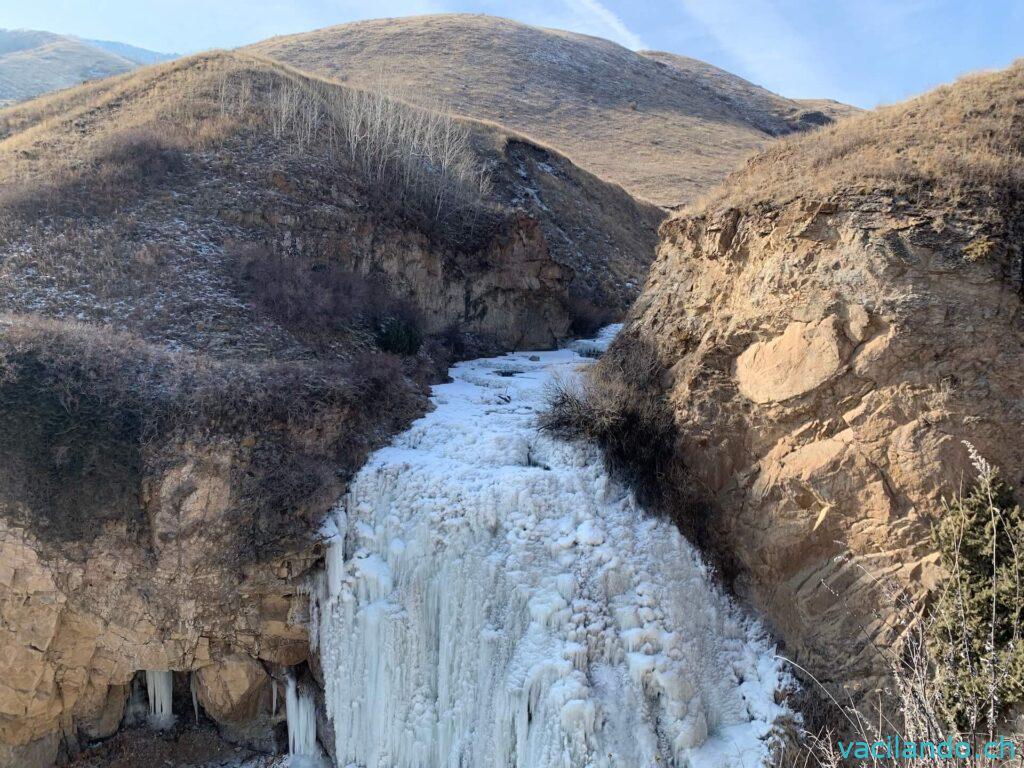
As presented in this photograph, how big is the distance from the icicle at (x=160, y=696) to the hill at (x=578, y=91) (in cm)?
3043

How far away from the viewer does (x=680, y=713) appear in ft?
29.0

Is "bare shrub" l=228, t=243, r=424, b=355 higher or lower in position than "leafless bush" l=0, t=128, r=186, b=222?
lower

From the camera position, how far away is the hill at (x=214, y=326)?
33.0ft

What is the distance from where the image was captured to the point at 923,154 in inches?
391

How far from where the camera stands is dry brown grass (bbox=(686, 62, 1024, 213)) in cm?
930

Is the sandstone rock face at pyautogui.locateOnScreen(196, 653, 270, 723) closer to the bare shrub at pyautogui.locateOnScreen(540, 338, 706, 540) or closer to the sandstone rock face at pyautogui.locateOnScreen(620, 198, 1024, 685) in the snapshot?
the bare shrub at pyautogui.locateOnScreen(540, 338, 706, 540)

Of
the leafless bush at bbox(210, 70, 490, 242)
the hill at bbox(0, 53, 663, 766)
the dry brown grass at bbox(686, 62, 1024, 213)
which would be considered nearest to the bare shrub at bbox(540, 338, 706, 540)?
the hill at bbox(0, 53, 663, 766)

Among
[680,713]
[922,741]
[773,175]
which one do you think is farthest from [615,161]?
[922,741]

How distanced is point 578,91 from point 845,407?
162 feet

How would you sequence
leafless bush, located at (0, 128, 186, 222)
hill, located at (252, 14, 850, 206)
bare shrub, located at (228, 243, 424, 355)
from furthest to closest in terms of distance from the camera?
hill, located at (252, 14, 850, 206) → leafless bush, located at (0, 128, 186, 222) → bare shrub, located at (228, 243, 424, 355)

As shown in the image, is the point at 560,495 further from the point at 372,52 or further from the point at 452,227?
the point at 372,52

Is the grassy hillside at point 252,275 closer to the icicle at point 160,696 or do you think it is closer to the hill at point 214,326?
the hill at point 214,326

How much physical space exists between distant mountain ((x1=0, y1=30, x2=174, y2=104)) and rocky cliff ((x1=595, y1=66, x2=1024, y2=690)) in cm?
6769

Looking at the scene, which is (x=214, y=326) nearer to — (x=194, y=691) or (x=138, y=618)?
(x=138, y=618)
